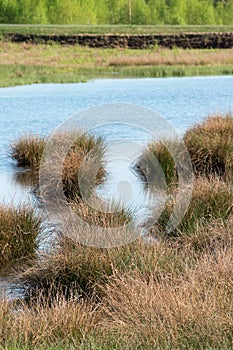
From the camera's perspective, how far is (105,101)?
2541 cm

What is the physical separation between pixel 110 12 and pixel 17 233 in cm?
8352

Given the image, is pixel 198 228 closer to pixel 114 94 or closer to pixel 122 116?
pixel 122 116

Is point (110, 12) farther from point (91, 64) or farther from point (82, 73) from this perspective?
point (82, 73)

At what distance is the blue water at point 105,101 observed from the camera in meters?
18.5

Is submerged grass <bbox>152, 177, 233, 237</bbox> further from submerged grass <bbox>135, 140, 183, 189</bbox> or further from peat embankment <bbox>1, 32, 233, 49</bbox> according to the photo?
peat embankment <bbox>1, 32, 233, 49</bbox>

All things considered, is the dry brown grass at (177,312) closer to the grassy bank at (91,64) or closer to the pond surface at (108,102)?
the pond surface at (108,102)

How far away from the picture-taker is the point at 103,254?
738 cm

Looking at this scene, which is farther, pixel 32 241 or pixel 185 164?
pixel 185 164

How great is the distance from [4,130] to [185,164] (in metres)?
7.49

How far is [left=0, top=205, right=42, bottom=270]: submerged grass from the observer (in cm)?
862

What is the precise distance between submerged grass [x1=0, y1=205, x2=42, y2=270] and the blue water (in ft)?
11.9

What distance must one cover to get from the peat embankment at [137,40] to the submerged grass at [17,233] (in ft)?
143

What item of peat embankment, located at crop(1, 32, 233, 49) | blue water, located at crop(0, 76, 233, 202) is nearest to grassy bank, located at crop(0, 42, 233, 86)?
blue water, located at crop(0, 76, 233, 202)

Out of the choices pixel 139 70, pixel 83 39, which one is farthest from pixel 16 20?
pixel 139 70
